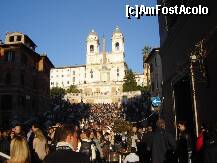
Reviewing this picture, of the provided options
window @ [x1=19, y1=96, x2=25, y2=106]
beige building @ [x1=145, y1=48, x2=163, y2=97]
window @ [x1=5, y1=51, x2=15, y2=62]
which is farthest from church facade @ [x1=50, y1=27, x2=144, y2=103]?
window @ [x1=5, y1=51, x2=15, y2=62]

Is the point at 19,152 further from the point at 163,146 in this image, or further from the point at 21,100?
the point at 21,100

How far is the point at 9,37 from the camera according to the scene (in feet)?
142

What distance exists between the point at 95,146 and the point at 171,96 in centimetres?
520

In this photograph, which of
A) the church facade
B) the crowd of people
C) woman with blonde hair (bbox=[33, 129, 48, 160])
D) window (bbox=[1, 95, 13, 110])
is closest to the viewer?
the crowd of people

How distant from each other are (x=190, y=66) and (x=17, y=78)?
33.0m

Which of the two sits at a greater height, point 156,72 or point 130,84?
point 130,84

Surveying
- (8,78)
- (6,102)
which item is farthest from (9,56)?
(6,102)

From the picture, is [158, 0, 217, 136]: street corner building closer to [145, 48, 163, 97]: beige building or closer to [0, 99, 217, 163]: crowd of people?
[0, 99, 217, 163]: crowd of people

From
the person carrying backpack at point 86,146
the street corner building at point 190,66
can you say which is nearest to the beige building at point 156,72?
the street corner building at point 190,66

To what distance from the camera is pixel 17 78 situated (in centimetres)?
4016

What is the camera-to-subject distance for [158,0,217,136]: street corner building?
8859 mm

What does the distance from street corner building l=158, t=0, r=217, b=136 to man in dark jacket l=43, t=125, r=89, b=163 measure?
5746 millimetres

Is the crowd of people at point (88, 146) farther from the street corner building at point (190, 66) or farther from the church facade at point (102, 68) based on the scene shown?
the church facade at point (102, 68)

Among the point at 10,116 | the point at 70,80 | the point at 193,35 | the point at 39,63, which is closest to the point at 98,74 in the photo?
the point at 70,80
